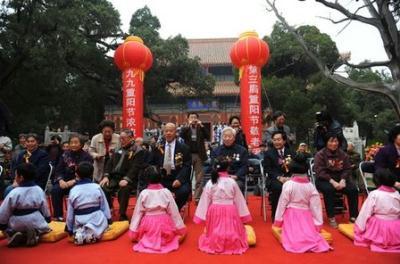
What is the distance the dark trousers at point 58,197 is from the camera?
19.4ft

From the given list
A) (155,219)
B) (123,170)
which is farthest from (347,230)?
(123,170)

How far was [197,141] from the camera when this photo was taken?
7.10m

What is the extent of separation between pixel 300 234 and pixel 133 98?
32.2ft

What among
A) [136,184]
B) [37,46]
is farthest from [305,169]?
[37,46]

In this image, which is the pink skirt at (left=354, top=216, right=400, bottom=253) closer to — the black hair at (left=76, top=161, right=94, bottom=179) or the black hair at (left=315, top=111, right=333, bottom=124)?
the black hair at (left=315, top=111, right=333, bottom=124)

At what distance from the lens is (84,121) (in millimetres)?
22562

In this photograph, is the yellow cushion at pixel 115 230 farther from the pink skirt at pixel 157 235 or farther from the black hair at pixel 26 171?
the black hair at pixel 26 171

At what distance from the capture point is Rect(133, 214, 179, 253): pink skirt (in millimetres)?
4449

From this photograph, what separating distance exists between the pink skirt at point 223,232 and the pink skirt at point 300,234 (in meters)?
0.45

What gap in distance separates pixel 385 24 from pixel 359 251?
6535mm

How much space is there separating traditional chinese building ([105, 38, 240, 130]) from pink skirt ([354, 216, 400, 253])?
2251 centimetres

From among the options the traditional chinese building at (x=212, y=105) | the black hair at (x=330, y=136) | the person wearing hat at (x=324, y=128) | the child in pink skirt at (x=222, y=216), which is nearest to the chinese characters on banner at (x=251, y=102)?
the person wearing hat at (x=324, y=128)

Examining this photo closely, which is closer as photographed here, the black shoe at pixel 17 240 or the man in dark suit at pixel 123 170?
the black shoe at pixel 17 240

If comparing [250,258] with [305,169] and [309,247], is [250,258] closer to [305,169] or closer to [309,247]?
[309,247]
